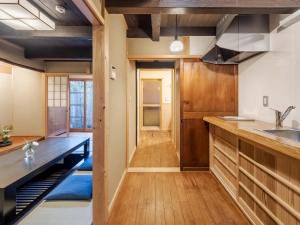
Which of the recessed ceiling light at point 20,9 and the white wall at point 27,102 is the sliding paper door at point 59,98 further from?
the recessed ceiling light at point 20,9

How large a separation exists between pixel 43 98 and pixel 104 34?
4288 millimetres

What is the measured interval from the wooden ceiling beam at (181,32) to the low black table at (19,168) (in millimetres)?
2310

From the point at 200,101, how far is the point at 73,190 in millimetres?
2381

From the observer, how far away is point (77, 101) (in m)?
9.41

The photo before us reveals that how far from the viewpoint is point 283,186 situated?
155 centimetres

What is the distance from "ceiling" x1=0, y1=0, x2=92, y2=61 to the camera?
7.85ft

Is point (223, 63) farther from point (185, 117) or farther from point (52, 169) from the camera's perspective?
point (52, 169)

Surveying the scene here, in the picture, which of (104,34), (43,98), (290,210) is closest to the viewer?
(290,210)

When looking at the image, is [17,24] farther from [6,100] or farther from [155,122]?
[155,122]

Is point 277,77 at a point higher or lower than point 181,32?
lower

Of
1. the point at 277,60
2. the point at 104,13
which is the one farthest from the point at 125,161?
the point at 277,60

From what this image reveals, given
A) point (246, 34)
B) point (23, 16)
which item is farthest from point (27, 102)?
point (246, 34)

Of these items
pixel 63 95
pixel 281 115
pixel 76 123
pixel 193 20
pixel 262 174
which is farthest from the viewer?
pixel 76 123

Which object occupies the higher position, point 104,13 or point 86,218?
point 104,13
